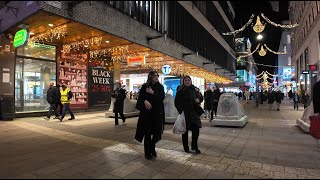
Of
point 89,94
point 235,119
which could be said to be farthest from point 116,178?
point 89,94

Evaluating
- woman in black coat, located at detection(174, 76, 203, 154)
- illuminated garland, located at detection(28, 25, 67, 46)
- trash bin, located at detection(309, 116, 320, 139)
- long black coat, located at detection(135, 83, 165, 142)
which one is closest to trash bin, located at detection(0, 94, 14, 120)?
illuminated garland, located at detection(28, 25, 67, 46)

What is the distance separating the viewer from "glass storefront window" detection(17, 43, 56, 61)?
12419 millimetres

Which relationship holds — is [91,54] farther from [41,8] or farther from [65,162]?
[65,162]

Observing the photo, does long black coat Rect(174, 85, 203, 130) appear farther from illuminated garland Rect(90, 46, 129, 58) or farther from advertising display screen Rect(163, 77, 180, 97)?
advertising display screen Rect(163, 77, 180, 97)

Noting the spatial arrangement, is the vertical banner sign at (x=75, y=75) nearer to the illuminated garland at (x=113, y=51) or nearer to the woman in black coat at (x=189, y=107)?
the illuminated garland at (x=113, y=51)

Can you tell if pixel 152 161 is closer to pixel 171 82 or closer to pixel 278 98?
pixel 278 98

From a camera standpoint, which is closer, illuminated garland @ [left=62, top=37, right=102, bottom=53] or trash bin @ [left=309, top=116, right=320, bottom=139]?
trash bin @ [left=309, top=116, right=320, bottom=139]

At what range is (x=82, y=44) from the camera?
1364 cm

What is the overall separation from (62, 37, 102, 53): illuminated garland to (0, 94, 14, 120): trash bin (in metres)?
4.26

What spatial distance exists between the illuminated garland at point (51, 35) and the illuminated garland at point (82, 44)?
128cm

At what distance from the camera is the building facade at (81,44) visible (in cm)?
1012

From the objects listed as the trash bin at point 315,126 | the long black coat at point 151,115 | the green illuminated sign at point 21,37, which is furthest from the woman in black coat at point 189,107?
the green illuminated sign at point 21,37

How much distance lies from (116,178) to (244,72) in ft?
236

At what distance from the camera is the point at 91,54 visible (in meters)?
16.2
